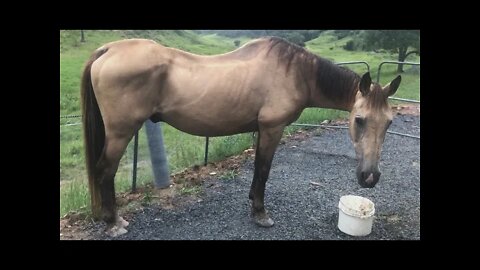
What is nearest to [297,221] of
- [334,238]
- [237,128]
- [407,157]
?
[334,238]

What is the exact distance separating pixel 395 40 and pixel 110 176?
1312 cm

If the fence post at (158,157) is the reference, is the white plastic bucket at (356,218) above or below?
below

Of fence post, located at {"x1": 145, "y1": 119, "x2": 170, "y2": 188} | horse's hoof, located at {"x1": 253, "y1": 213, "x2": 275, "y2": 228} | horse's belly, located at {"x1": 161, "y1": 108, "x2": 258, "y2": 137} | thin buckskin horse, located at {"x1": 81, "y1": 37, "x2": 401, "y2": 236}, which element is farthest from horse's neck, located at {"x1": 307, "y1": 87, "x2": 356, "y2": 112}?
fence post, located at {"x1": 145, "y1": 119, "x2": 170, "y2": 188}

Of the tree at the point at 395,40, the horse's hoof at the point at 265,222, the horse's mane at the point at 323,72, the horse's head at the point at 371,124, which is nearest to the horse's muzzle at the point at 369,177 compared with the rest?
the horse's head at the point at 371,124

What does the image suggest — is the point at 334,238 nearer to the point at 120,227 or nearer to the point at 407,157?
the point at 120,227

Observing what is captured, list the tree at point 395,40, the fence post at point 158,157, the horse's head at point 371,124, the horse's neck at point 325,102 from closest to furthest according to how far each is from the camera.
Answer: the horse's head at point 371,124 → the horse's neck at point 325,102 → the fence post at point 158,157 → the tree at point 395,40

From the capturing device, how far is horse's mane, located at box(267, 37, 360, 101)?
3.76 meters

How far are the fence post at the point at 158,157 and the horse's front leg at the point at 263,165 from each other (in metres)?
1.38

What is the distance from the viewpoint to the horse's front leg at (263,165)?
372 centimetres

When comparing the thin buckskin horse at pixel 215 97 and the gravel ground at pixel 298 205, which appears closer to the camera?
the thin buckskin horse at pixel 215 97

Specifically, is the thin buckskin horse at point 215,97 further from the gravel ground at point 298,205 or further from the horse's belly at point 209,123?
the gravel ground at point 298,205

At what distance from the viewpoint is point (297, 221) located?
416 cm

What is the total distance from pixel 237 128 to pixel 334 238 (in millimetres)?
1590

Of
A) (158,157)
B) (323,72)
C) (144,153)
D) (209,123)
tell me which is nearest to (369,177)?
(323,72)
